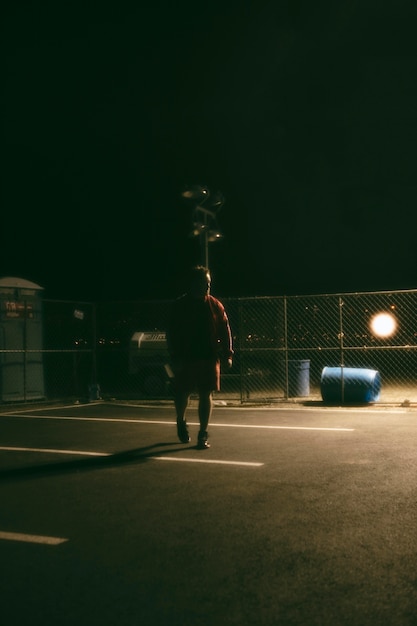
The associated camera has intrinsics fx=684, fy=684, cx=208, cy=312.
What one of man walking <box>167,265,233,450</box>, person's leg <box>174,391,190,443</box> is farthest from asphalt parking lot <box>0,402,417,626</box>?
man walking <box>167,265,233,450</box>

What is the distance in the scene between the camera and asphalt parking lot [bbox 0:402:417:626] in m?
3.09

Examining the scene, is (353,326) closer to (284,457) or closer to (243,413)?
(243,413)

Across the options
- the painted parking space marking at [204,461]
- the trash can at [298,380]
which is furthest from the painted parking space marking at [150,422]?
the trash can at [298,380]

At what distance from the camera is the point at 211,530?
4.34 metres

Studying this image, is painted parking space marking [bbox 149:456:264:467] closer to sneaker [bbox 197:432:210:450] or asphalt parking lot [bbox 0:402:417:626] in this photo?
asphalt parking lot [bbox 0:402:417:626]

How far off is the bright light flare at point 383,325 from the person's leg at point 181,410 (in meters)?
20.0

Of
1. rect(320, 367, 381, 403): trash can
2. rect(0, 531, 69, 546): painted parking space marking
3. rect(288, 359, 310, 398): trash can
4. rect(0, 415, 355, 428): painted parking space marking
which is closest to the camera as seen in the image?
rect(0, 531, 69, 546): painted parking space marking

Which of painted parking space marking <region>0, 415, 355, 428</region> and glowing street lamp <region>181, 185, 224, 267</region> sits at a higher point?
glowing street lamp <region>181, 185, 224, 267</region>

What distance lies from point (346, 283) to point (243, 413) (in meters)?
30.0

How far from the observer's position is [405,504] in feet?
16.1

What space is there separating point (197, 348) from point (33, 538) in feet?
11.7

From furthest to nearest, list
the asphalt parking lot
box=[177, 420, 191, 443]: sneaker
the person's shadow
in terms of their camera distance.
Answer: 1. box=[177, 420, 191, 443]: sneaker
2. the person's shadow
3. the asphalt parking lot

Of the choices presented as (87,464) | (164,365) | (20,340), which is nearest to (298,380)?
(164,365)

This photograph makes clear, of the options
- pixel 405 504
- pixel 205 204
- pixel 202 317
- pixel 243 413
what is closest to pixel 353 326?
pixel 205 204
